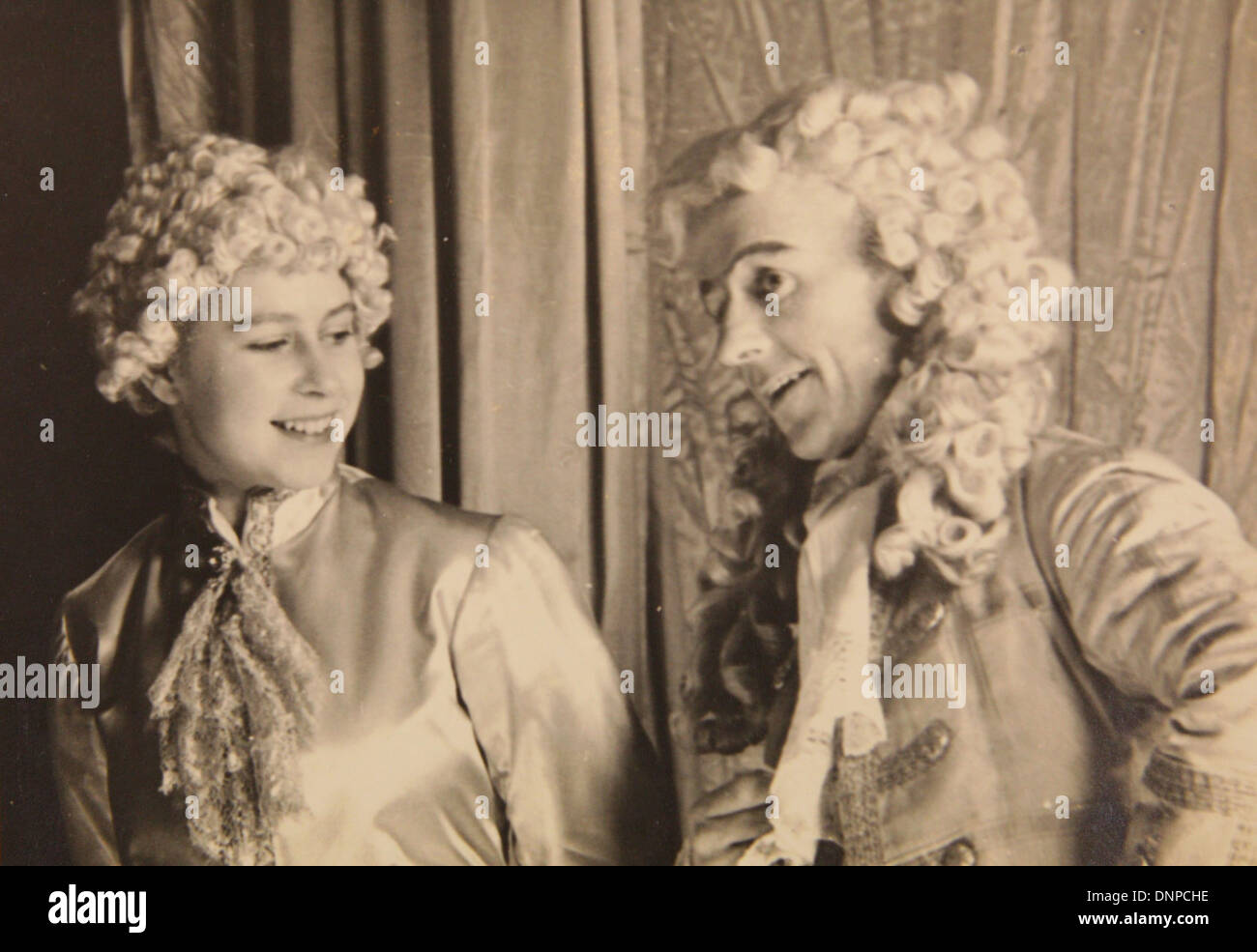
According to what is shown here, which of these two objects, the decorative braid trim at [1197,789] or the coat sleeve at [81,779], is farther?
the coat sleeve at [81,779]

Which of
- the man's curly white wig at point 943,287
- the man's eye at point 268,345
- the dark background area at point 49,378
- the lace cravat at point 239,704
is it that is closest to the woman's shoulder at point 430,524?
the lace cravat at point 239,704

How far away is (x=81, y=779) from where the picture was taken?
1946 millimetres

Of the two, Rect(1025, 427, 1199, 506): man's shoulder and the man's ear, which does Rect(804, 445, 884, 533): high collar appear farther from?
the man's ear

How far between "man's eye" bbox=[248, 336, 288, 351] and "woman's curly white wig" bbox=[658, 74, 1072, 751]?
0.66m

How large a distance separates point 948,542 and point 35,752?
150 cm

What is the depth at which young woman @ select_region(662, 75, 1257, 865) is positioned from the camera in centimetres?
182

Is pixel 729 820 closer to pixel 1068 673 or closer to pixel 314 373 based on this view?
pixel 1068 673

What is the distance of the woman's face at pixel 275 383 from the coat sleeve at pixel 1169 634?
3.58 feet

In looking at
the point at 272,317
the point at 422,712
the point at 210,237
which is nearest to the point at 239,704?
the point at 422,712

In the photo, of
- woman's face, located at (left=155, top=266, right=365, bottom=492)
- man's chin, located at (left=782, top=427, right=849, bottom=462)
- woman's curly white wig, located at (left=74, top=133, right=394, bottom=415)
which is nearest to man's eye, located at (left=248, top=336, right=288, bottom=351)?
woman's face, located at (left=155, top=266, right=365, bottom=492)

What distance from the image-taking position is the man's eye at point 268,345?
188 cm

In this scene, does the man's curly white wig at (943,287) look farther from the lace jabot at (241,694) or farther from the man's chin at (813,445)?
the lace jabot at (241,694)

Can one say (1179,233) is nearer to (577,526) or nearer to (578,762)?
(577,526)
